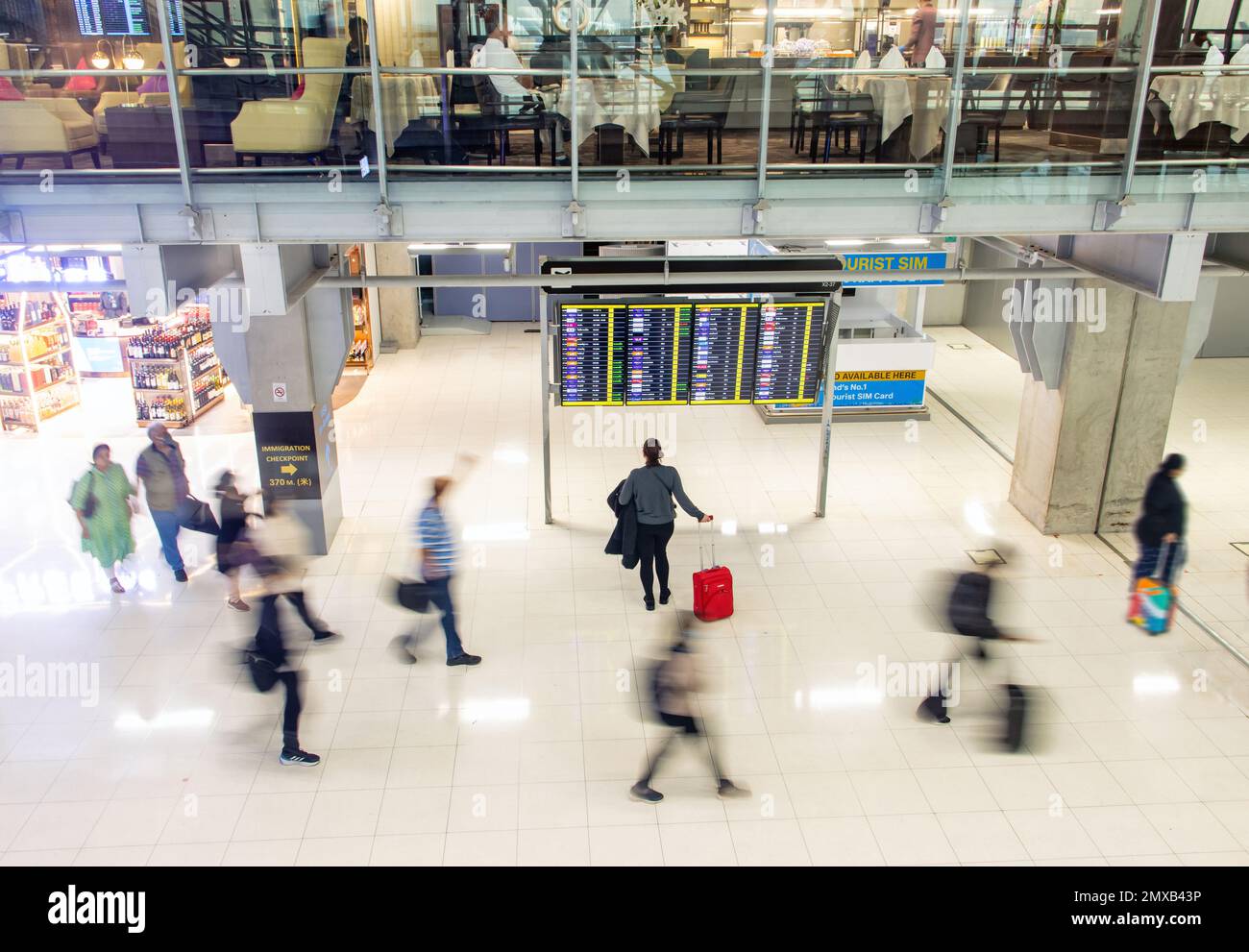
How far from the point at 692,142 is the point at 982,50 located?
12.8 ft

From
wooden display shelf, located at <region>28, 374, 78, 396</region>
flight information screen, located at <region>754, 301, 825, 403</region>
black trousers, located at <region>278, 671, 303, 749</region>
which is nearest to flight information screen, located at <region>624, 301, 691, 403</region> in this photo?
flight information screen, located at <region>754, 301, 825, 403</region>

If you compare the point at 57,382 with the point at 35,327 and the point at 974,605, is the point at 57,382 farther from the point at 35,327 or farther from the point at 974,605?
the point at 974,605

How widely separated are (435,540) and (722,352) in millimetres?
3390

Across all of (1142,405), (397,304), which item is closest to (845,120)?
(1142,405)

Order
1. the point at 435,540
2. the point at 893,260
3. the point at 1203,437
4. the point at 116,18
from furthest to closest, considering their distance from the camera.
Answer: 1. the point at 1203,437
2. the point at 893,260
3. the point at 116,18
4. the point at 435,540

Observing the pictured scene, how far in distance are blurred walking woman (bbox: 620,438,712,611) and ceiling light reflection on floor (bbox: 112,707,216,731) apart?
3.51 meters

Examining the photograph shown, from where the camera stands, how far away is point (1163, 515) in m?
7.03

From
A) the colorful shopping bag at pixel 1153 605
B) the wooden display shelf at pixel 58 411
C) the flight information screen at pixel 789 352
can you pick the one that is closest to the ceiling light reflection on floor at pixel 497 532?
the flight information screen at pixel 789 352

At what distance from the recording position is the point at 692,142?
700cm

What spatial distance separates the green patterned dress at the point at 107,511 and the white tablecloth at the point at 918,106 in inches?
259

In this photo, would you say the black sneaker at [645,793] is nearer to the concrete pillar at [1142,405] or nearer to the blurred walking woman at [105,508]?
the blurred walking woman at [105,508]

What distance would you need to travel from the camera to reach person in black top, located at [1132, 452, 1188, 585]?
698 centimetres

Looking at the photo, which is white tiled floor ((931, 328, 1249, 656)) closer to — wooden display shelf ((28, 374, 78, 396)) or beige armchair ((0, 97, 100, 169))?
beige armchair ((0, 97, 100, 169))
